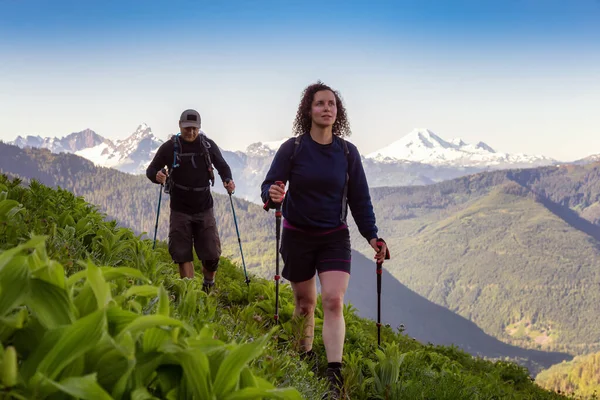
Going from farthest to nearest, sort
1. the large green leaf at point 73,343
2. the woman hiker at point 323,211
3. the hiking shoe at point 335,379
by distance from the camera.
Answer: the woman hiker at point 323,211 < the hiking shoe at point 335,379 < the large green leaf at point 73,343

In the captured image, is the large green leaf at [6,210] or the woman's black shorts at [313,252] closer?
the large green leaf at [6,210]

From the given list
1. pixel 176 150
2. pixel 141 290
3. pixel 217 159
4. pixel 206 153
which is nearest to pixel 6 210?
pixel 141 290

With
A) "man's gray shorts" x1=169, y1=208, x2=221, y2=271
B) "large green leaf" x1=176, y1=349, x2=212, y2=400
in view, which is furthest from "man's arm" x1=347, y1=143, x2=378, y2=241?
"large green leaf" x1=176, y1=349, x2=212, y2=400

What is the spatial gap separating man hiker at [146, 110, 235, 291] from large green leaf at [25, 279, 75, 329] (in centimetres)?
746

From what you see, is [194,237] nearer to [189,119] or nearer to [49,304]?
[189,119]

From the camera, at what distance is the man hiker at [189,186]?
9.10 meters

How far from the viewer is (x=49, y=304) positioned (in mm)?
1695

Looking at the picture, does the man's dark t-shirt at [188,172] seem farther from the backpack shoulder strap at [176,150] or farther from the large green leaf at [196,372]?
the large green leaf at [196,372]

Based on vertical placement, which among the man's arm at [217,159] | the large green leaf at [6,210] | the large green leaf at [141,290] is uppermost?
the man's arm at [217,159]

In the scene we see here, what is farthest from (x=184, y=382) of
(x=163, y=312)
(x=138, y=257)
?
(x=138, y=257)

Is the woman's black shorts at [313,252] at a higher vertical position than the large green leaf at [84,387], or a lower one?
lower

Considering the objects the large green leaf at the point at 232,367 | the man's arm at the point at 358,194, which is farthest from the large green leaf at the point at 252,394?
the man's arm at the point at 358,194

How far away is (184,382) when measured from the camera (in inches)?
70.7

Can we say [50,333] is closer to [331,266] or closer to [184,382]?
[184,382]
